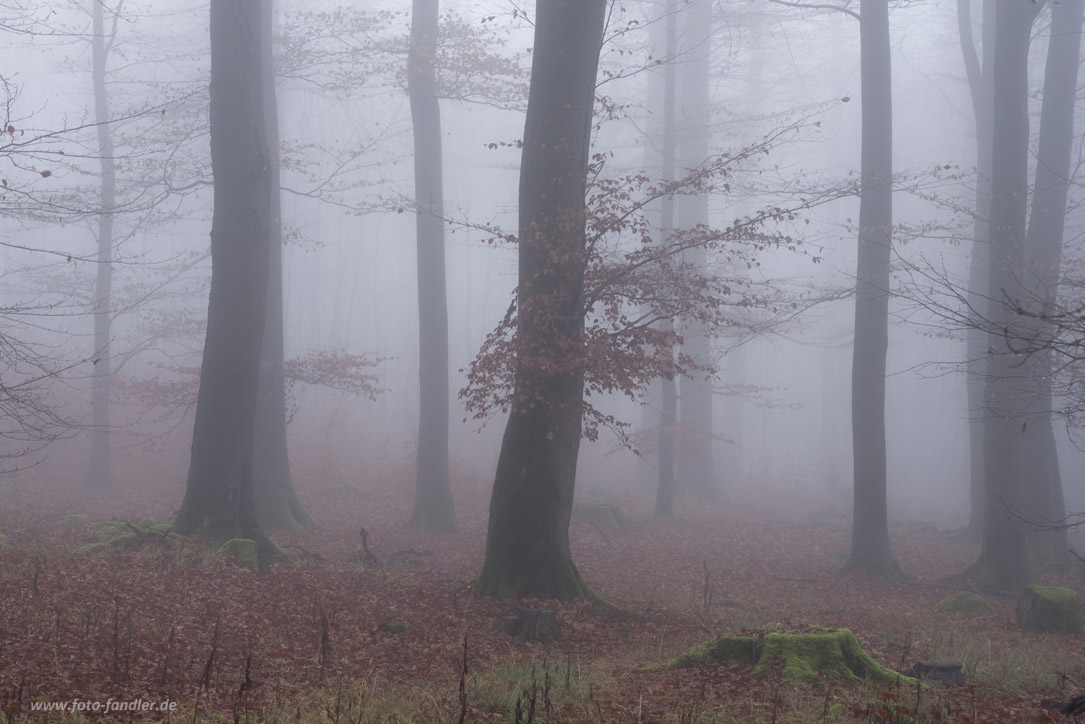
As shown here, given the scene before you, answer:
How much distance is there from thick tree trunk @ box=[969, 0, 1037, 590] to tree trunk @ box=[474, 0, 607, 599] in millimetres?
7327

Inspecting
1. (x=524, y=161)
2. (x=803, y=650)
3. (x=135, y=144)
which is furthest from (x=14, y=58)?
(x=803, y=650)

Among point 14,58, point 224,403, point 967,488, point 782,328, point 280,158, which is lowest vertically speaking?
point 967,488

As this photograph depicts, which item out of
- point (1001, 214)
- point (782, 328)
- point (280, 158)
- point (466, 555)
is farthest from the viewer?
point (782, 328)

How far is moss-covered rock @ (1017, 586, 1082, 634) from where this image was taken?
10336 millimetres

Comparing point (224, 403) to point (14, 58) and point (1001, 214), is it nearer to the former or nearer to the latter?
point (1001, 214)

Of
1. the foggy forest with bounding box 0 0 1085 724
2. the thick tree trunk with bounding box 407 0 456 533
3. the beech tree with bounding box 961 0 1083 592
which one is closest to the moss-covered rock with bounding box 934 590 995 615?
the foggy forest with bounding box 0 0 1085 724

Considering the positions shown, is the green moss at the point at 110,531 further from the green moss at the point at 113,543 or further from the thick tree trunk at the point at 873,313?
the thick tree trunk at the point at 873,313

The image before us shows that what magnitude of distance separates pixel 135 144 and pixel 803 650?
16.2 meters

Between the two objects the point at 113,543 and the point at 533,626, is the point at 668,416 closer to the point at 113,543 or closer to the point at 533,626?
the point at 533,626

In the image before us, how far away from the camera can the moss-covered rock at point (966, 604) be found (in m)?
11.7

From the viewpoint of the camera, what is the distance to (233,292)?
1128 centimetres

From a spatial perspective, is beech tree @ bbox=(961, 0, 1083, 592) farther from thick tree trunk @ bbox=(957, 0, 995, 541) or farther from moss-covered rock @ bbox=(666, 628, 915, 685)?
moss-covered rock @ bbox=(666, 628, 915, 685)

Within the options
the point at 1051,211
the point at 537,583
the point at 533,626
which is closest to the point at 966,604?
the point at 537,583

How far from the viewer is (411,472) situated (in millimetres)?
23328
